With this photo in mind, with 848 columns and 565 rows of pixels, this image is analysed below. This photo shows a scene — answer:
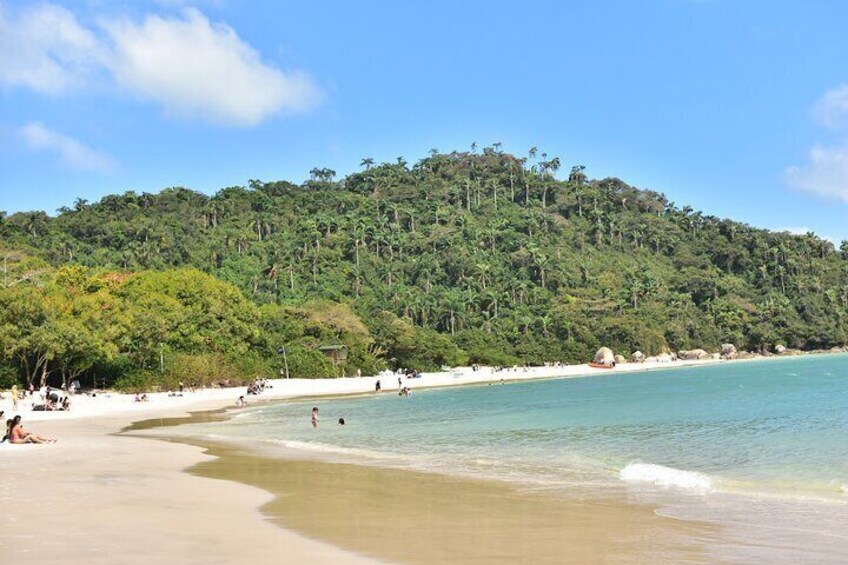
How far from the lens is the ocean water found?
48.0 feet

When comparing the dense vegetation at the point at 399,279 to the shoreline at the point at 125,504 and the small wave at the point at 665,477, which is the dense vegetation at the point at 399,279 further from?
the small wave at the point at 665,477

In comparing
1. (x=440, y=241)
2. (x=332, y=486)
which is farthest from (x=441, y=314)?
(x=332, y=486)

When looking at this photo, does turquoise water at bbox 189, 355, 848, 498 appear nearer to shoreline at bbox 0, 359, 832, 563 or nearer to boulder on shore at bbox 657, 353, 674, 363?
shoreline at bbox 0, 359, 832, 563

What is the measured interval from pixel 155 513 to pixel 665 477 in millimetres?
11572

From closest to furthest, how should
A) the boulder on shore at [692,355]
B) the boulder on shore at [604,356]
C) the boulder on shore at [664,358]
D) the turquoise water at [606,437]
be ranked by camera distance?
the turquoise water at [606,437]
the boulder on shore at [604,356]
the boulder on shore at [664,358]
the boulder on shore at [692,355]

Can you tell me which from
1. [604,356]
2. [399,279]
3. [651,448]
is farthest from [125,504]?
[399,279]

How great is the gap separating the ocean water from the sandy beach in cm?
219

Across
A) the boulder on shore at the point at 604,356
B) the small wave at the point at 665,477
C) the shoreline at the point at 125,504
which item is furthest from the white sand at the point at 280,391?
the small wave at the point at 665,477

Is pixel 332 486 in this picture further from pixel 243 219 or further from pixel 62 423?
pixel 243 219

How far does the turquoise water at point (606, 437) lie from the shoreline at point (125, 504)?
6.09 m

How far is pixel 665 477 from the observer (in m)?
A: 19.3

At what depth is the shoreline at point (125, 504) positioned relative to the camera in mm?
10977

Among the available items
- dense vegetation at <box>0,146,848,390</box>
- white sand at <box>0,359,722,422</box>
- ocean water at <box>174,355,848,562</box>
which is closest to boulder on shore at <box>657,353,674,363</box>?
dense vegetation at <box>0,146,848,390</box>

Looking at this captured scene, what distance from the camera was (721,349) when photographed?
155625 millimetres
